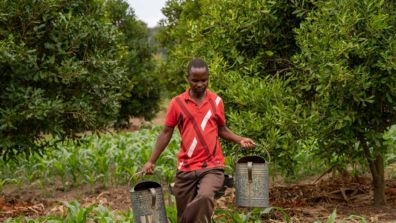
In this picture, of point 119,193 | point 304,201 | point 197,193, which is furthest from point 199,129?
point 119,193

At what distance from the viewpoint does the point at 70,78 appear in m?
7.68

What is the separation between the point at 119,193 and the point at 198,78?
463 cm

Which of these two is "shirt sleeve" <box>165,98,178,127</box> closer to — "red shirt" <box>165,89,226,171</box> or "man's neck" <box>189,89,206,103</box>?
"red shirt" <box>165,89,226,171</box>

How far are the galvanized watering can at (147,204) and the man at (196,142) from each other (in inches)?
8.2

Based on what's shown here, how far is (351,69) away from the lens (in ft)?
19.3

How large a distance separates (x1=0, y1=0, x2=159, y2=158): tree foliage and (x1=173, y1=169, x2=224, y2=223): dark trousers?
2713 mm

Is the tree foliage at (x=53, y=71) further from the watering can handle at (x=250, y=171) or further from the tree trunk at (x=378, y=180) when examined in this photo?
the tree trunk at (x=378, y=180)

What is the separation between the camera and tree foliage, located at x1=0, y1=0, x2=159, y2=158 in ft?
24.2

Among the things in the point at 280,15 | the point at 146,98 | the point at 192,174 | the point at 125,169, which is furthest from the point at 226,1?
the point at 146,98

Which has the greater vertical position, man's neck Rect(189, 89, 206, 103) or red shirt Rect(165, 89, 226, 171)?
man's neck Rect(189, 89, 206, 103)

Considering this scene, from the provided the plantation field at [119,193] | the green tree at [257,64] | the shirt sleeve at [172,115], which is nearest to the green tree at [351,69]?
the green tree at [257,64]

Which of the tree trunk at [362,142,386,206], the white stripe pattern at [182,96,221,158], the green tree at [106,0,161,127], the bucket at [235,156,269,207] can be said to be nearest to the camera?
the white stripe pattern at [182,96,221,158]

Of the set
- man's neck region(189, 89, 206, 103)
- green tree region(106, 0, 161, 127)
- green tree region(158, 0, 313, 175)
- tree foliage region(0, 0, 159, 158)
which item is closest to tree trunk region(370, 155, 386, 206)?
green tree region(158, 0, 313, 175)

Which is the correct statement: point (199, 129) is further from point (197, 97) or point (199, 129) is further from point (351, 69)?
point (351, 69)
